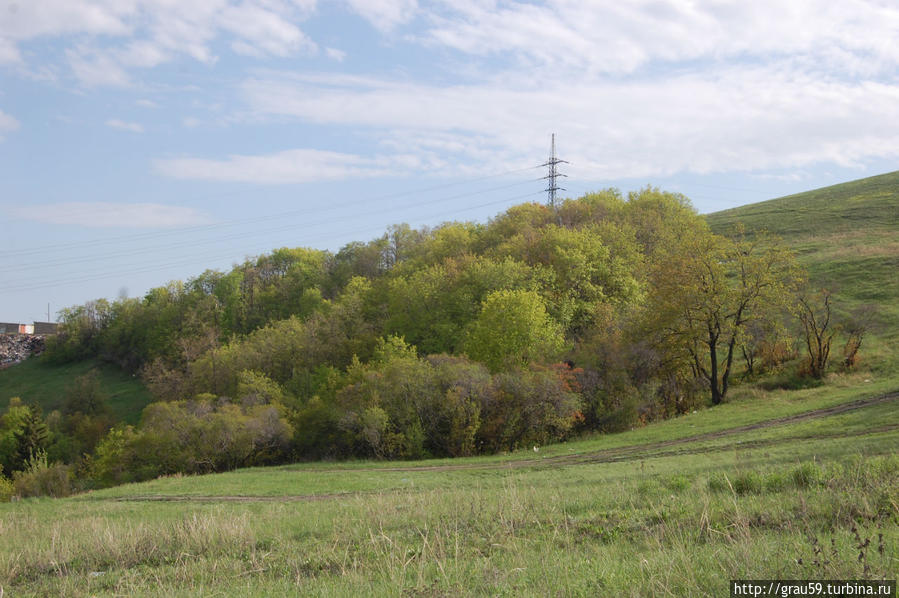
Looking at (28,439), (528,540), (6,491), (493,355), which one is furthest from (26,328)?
(528,540)

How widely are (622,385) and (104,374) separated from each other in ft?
312

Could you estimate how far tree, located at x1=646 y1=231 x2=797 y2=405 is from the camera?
38.2m

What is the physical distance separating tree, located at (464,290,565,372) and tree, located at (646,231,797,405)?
699cm

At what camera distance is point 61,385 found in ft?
334

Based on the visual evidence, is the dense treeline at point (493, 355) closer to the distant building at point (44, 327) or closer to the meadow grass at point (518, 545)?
the meadow grass at point (518, 545)

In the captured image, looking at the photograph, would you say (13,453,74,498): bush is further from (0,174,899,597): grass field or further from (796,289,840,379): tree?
(796,289,840,379): tree

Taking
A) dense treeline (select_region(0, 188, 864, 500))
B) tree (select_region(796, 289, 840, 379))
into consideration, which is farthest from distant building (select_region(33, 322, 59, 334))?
tree (select_region(796, 289, 840, 379))

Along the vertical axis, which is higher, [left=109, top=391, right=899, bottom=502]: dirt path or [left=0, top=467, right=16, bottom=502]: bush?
[left=109, top=391, right=899, bottom=502]: dirt path

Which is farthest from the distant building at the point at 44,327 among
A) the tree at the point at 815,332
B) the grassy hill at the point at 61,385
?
the tree at the point at 815,332

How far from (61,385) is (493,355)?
8756 centimetres

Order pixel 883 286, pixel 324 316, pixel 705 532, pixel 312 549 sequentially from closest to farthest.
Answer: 1. pixel 705 532
2. pixel 312 549
3. pixel 883 286
4. pixel 324 316

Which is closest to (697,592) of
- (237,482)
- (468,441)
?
(237,482)

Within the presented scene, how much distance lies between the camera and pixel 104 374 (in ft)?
346

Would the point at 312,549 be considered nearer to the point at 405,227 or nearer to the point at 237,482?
the point at 237,482
